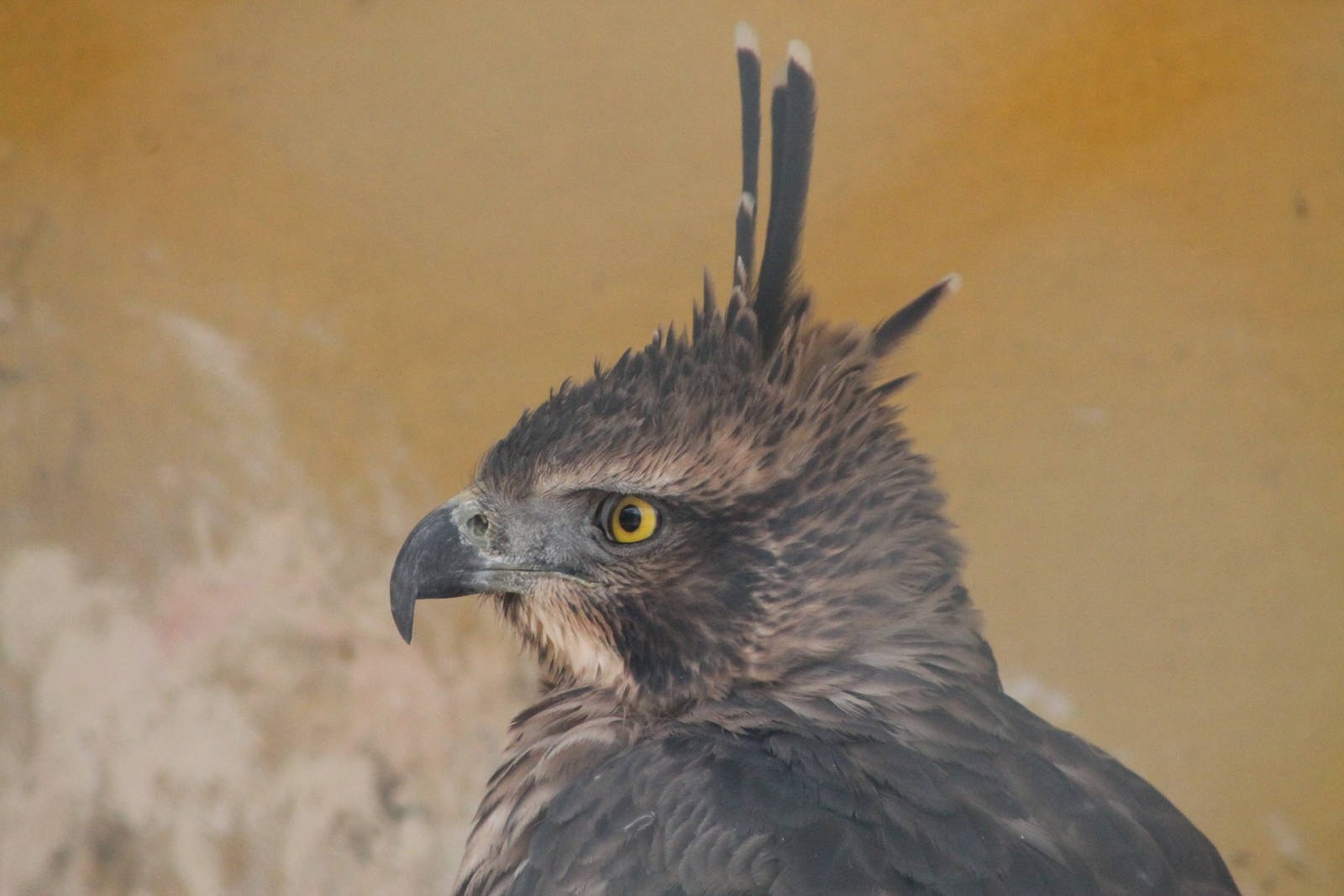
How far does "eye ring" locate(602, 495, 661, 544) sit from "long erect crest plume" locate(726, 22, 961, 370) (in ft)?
0.79

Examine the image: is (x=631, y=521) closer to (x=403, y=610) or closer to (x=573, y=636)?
(x=573, y=636)

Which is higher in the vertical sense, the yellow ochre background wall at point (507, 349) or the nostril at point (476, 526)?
the yellow ochre background wall at point (507, 349)

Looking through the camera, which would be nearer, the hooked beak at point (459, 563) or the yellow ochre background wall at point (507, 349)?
the hooked beak at point (459, 563)

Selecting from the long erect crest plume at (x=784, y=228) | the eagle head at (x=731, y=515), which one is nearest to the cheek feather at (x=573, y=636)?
the eagle head at (x=731, y=515)

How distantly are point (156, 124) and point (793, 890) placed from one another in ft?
7.75

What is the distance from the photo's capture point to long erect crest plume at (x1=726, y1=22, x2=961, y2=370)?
1655mm

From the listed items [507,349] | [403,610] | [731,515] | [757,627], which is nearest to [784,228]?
[731,515]

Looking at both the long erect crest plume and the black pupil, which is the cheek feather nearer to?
the black pupil

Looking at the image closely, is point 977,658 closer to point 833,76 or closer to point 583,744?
point 583,744

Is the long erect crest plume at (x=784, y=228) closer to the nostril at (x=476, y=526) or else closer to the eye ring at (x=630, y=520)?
the eye ring at (x=630, y=520)

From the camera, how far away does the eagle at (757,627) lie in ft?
4.55

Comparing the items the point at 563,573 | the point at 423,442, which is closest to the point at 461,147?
the point at 423,442

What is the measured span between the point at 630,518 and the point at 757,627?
20cm

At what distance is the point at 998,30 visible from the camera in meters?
2.65
